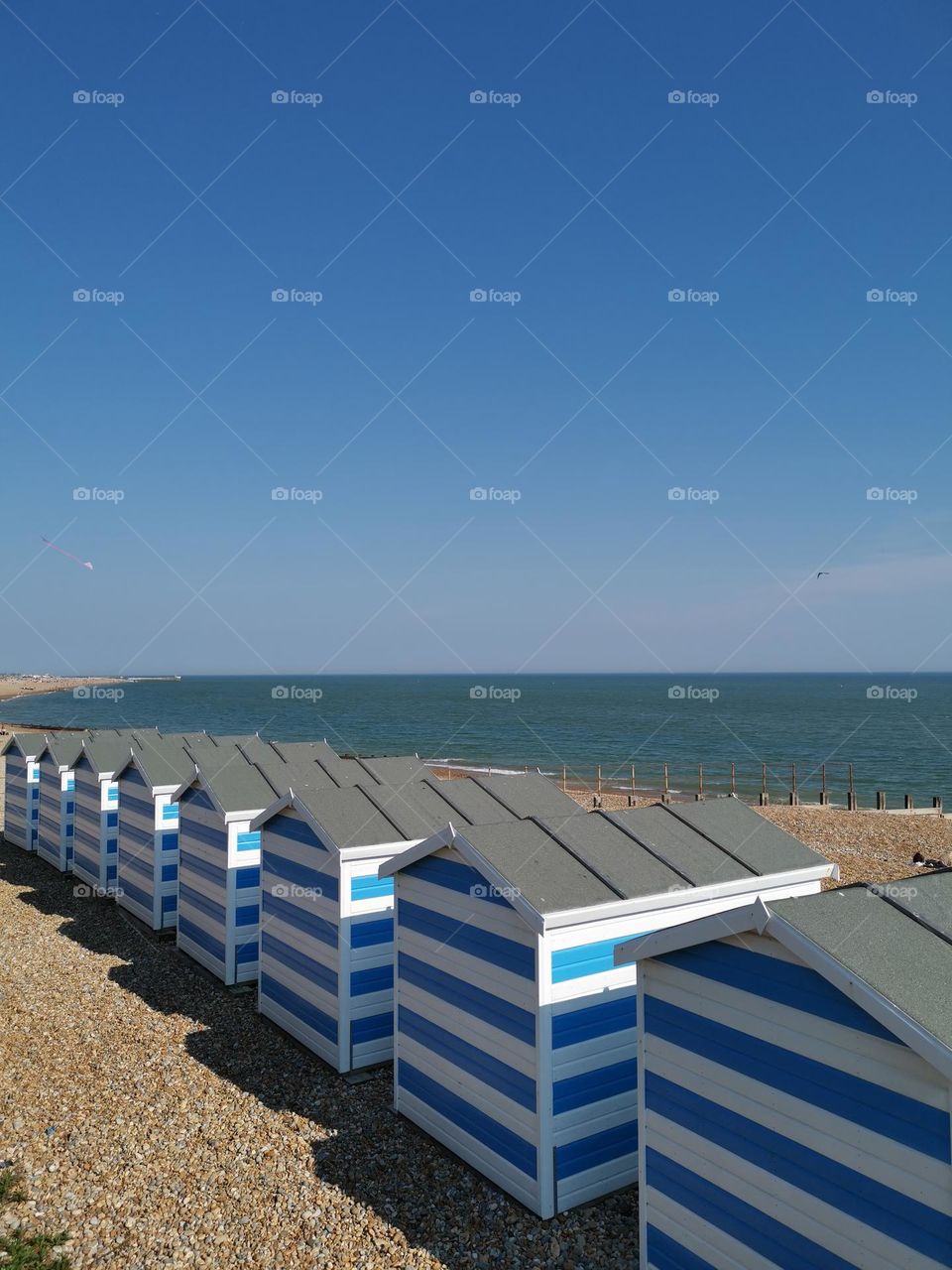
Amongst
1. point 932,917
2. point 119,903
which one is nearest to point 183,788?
point 119,903

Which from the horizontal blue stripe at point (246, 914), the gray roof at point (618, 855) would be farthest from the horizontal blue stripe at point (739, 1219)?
the horizontal blue stripe at point (246, 914)

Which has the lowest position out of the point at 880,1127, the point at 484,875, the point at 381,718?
the point at 381,718

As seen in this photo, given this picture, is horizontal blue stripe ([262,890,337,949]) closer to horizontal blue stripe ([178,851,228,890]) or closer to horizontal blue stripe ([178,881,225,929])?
horizontal blue stripe ([178,851,228,890])

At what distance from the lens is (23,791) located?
2652cm

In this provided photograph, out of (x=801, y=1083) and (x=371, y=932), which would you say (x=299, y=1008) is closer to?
(x=371, y=932)

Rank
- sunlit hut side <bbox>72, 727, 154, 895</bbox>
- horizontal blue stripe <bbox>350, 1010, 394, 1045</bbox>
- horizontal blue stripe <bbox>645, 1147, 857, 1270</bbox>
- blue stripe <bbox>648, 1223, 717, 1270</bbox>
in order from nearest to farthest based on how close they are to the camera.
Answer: horizontal blue stripe <bbox>645, 1147, 857, 1270</bbox> < blue stripe <bbox>648, 1223, 717, 1270</bbox> < horizontal blue stripe <bbox>350, 1010, 394, 1045</bbox> < sunlit hut side <bbox>72, 727, 154, 895</bbox>

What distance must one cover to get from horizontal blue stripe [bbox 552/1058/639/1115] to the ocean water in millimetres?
15214

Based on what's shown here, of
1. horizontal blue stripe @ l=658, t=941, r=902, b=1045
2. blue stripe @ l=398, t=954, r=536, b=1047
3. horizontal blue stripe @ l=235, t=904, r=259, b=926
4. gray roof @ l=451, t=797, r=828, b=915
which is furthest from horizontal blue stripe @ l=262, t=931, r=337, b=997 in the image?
horizontal blue stripe @ l=658, t=941, r=902, b=1045

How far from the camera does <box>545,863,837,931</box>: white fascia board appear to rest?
25.0ft

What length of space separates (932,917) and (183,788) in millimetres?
12503

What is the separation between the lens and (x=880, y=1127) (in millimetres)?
5047

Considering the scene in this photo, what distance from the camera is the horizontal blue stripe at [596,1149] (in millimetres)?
7562

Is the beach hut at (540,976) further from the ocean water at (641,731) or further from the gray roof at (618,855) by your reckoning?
the ocean water at (641,731)

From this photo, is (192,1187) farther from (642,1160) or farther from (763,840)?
(763,840)
